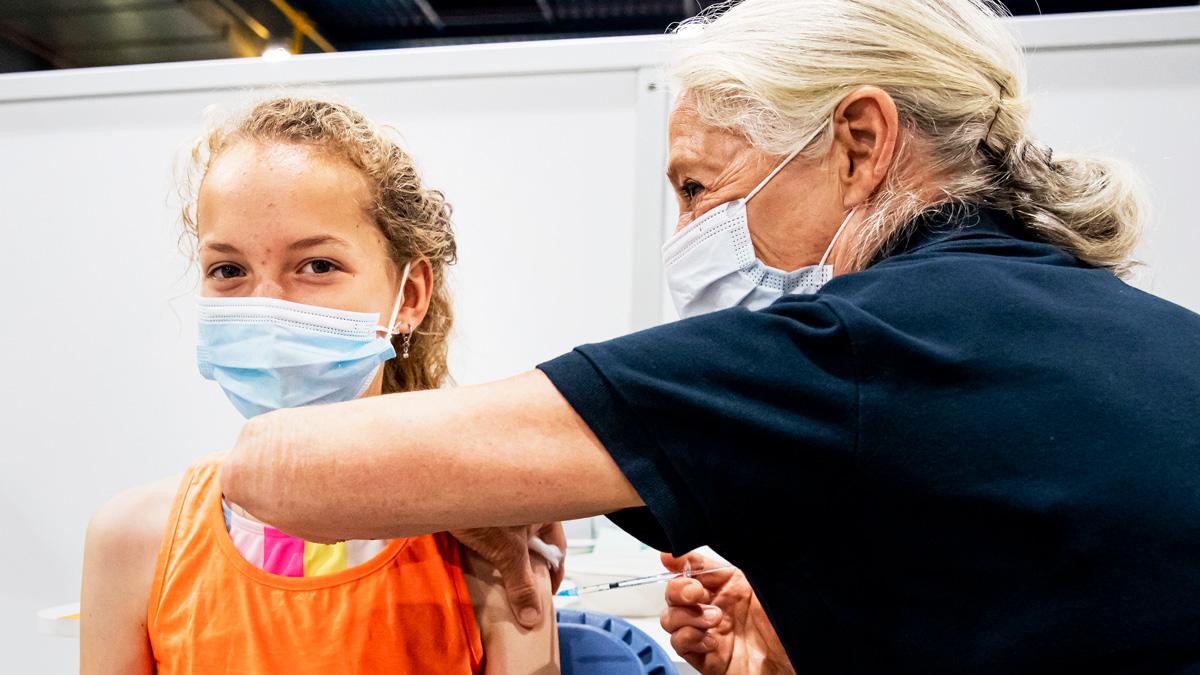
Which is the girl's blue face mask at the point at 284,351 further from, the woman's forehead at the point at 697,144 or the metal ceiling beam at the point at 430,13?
the metal ceiling beam at the point at 430,13

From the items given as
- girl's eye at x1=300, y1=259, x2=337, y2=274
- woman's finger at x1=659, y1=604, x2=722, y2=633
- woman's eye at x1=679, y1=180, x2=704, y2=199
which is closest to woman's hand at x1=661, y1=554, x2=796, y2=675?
woman's finger at x1=659, y1=604, x2=722, y2=633

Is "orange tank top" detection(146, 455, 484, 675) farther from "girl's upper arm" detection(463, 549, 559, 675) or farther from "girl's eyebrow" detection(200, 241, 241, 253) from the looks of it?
"girl's eyebrow" detection(200, 241, 241, 253)

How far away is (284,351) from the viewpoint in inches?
46.3

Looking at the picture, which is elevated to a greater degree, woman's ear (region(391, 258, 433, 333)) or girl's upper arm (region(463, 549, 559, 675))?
woman's ear (region(391, 258, 433, 333))

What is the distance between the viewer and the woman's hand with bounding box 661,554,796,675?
1.38m

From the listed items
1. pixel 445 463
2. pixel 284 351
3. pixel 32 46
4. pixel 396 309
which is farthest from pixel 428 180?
pixel 32 46

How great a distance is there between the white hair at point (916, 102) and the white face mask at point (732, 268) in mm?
72

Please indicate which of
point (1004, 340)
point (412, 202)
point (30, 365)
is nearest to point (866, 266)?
point (1004, 340)

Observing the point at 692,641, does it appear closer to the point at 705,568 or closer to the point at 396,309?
the point at 705,568

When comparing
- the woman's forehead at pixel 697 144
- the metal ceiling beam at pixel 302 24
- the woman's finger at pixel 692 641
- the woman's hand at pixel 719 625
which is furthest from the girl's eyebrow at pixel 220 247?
the metal ceiling beam at pixel 302 24

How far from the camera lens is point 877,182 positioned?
0.98 metres

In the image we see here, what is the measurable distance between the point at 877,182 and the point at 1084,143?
130 cm

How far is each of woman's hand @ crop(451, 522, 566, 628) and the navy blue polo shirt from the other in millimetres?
550

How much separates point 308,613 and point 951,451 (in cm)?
93
